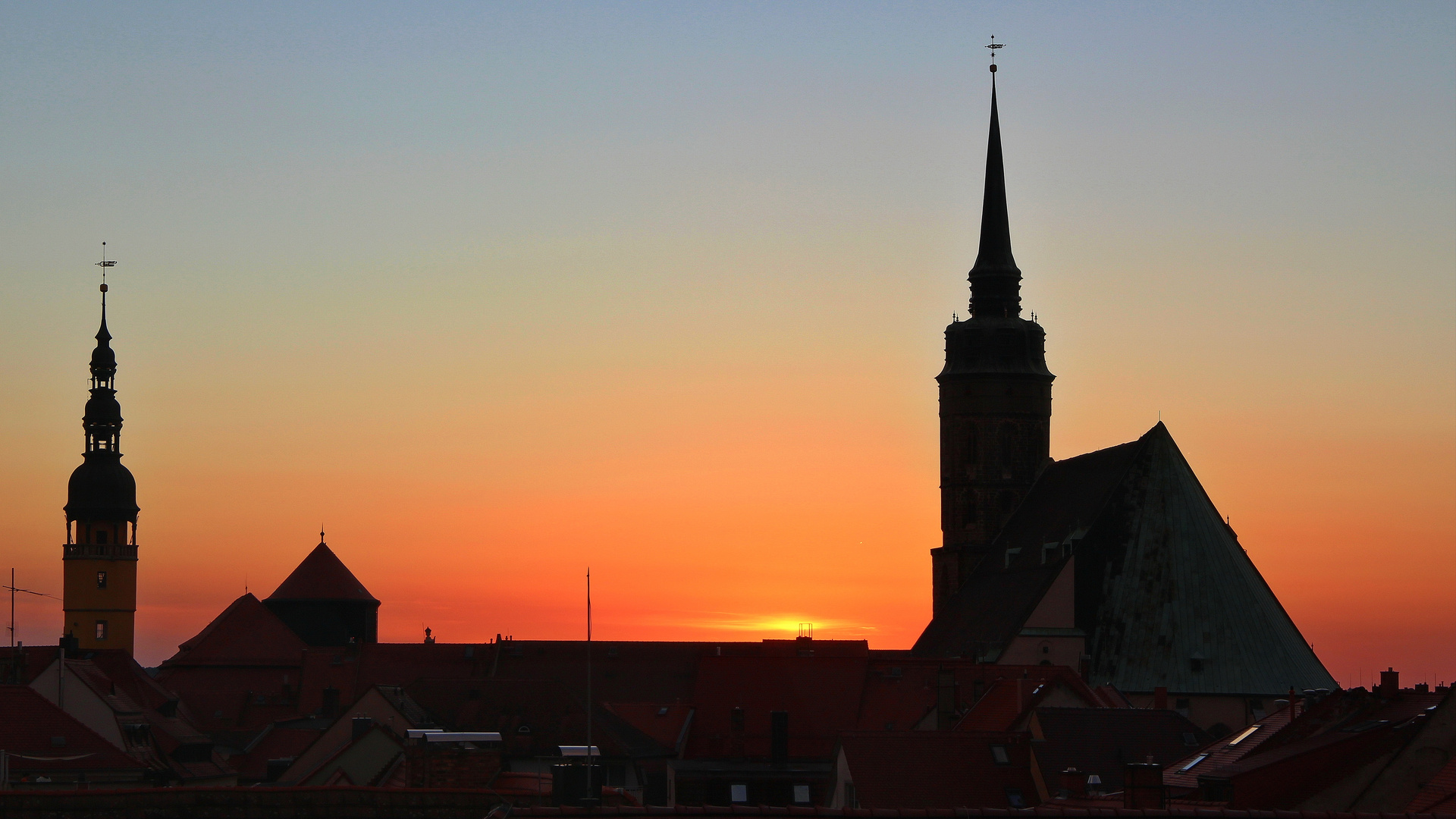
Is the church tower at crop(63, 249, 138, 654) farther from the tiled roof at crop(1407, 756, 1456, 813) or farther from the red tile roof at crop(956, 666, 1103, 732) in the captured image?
the tiled roof at crop(1407, 756, 1456, 813)

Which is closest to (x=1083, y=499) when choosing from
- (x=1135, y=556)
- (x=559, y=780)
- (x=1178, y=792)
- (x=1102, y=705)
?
(x=1135, y=556)

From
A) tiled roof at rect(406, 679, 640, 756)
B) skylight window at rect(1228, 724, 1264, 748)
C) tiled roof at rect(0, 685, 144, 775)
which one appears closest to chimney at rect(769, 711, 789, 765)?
tiled roof at rect(406, 679, 640, 756)

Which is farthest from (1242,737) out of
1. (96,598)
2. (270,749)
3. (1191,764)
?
(96,598)

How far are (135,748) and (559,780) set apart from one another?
38.0m

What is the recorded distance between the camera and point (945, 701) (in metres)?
65.8

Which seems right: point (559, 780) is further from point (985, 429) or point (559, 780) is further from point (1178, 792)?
point (985, 429)

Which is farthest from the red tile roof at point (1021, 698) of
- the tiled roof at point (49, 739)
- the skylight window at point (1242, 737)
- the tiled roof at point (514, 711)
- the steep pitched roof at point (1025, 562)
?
the tiled roof at point (49, 739)

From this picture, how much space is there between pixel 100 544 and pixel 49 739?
6587 cm

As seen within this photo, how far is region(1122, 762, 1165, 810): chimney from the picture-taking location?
1436 inches

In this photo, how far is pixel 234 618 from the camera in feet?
369

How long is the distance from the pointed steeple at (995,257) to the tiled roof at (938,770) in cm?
4444

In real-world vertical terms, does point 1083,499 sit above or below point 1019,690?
above

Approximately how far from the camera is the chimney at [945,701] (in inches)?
2554

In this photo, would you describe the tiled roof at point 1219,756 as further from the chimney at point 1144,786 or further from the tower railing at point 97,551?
the tower railing at point 97,551
